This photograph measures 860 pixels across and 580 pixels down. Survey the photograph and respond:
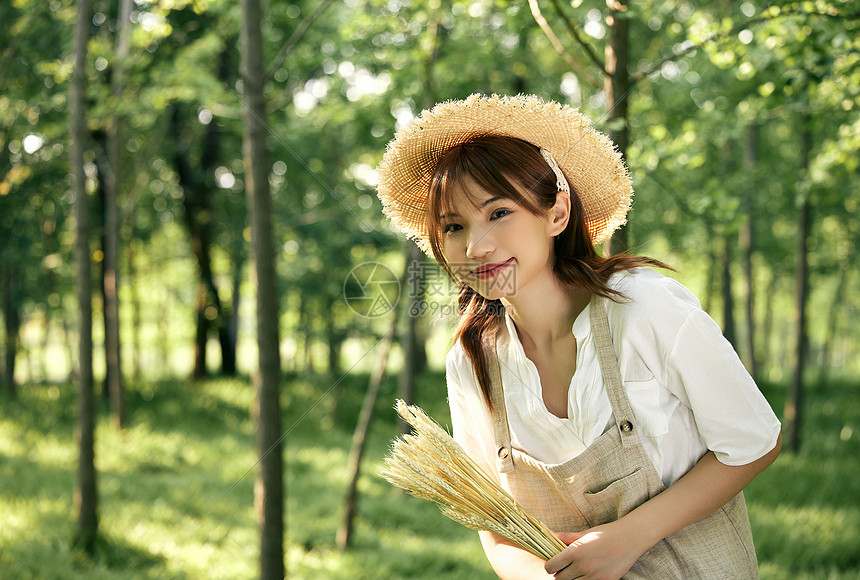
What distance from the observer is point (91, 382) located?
4.38m

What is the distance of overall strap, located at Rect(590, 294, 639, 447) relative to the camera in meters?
1.41

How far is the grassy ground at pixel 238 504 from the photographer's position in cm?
451

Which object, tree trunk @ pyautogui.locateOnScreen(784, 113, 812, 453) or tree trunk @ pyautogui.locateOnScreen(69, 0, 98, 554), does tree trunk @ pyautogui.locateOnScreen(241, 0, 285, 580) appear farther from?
tree trunk @ pyautogui.locateOnScreen(784, 113, 812, 453)

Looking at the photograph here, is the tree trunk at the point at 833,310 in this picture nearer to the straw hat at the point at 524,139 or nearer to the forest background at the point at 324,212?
the forest background at the point at 324,212

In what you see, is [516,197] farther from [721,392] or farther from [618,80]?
[618,80]

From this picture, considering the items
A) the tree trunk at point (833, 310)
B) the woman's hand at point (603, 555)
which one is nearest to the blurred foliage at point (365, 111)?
the tree trunk at point (833, 310)

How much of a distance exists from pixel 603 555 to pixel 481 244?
699mm

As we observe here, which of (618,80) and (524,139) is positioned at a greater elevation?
(618,80)

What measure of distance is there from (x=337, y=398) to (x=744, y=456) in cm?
910

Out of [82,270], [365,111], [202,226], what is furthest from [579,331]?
[202,226]

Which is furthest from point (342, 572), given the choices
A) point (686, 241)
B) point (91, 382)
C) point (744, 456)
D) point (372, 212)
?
point (686, 241)

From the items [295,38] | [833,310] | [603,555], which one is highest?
[295,38]

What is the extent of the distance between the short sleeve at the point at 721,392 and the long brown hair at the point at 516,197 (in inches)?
7.2

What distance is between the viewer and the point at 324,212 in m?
8.23
